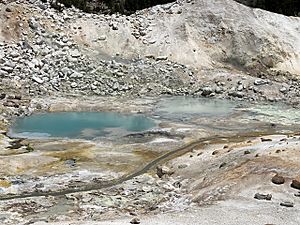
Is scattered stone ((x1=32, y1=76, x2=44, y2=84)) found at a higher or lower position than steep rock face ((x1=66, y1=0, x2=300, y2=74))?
lower

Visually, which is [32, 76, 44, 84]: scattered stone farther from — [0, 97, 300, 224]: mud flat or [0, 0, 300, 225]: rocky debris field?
[0, 97, 300, 224]: mud flat

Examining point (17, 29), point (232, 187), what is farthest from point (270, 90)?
point (232, 187)

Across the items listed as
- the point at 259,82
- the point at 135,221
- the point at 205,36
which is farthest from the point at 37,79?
the point at 135,221

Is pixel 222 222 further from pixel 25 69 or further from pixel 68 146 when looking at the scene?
pixel 25 69

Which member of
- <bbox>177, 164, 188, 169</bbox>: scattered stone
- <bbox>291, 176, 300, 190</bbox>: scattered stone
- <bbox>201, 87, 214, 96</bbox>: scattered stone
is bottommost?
<bbox>177, 164, 188, 169</bbox>: scattered stone

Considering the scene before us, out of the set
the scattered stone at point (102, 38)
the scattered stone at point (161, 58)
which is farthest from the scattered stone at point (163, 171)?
the scattered stone at point (102, 38)

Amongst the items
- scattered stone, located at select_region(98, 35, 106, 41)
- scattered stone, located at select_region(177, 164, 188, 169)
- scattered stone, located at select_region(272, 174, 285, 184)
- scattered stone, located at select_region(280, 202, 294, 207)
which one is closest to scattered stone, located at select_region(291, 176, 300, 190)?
scattered stone, located at select_region(272, 174, 285, 184)

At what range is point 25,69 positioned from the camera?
67.2 metres

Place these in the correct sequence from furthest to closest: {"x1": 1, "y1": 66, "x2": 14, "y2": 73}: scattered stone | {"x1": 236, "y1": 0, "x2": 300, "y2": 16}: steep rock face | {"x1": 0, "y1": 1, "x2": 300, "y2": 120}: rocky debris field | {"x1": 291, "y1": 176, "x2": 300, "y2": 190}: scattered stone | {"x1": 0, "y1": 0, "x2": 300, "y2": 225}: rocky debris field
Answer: {"x1": 236, "y1": 0, "x2": 300, "y2": 16}: steep rock face
{"x1": 1, "y1": 66, "x2": 14, "y2": 73}: scattered stone
{"x1": 0, "y1": 1, "x2": 300, "y2": 120}: rocky debris field
{"x1": 0, "y1": 0, "x2": 300, "y2": 225}: rocky debris field
{"x1": 291, "y1": 176, "x2": 300, "y2": 190}: scattered stone

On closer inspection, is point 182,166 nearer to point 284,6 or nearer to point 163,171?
point 163,171

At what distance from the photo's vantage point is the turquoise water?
51.8 metres

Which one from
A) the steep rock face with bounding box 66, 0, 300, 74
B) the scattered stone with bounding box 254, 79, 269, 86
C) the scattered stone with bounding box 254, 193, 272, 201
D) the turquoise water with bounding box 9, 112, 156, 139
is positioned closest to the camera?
the scattered stone with bounding box 254, 193, 272, 201

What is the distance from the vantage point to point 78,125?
55.2 meters

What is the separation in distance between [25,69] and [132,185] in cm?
3468
